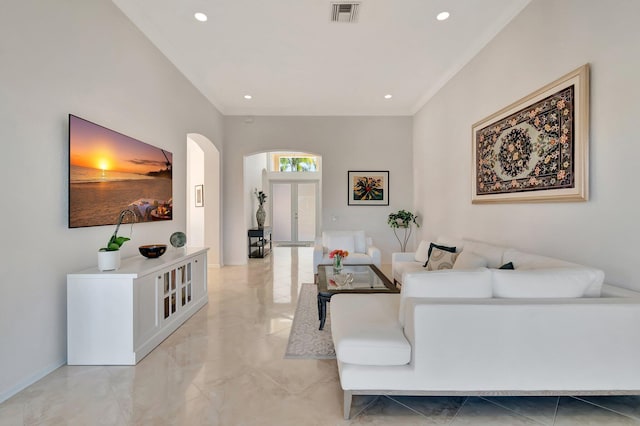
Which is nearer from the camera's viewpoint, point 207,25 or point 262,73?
point 207,25

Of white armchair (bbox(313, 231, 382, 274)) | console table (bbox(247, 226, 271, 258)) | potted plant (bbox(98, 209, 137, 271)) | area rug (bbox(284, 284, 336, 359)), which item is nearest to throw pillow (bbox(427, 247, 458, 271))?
white armchair (bbox(313, 231, 382, 274))

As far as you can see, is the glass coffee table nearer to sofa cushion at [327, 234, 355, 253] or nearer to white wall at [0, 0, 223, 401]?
sofa cushion at [327, 234, 355, 253]

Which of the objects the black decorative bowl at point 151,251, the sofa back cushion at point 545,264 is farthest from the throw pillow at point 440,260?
the black decorative bowl at point 151,251

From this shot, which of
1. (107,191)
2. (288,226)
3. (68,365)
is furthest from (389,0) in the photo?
(288,226)

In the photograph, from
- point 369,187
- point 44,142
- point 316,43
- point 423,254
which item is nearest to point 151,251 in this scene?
point 44,142

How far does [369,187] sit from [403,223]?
1.06 metres

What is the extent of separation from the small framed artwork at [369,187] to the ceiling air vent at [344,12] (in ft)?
11.8

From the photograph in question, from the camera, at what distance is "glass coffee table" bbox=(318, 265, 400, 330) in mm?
3102

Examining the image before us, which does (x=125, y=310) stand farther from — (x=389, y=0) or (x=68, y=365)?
(x=389, y=0)

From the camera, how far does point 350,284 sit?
3.37 m

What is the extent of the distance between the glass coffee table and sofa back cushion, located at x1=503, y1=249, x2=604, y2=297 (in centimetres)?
110

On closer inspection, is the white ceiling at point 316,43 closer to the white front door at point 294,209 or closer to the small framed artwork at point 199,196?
the small framed artwork at point 199,196

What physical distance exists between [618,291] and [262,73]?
188 inches

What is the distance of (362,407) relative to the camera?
6.51ft
